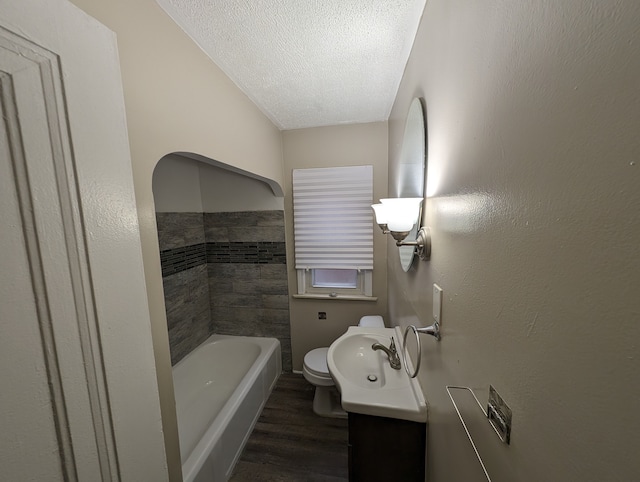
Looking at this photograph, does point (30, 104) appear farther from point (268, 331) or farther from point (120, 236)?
point (268, 331)

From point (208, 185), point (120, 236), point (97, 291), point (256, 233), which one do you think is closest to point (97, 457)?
point (97, 291)

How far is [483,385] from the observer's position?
1.79 feet

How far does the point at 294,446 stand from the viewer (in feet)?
5.61

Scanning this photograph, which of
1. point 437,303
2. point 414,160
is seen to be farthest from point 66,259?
point 414,160

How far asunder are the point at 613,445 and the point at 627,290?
0.18m

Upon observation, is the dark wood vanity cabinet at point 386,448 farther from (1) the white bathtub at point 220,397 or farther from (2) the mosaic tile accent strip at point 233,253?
(2) the mosaic tile accent strip at point 233,253

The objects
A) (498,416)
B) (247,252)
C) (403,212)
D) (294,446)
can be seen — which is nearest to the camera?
(498,416)

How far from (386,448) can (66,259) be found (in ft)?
4.26

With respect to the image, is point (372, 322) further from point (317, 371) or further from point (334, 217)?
point (334, 217)

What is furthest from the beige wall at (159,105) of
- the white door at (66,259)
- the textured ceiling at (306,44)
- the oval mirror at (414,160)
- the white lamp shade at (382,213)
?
the oval mirror at (414,160)

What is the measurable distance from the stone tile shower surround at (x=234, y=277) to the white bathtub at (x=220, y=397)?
0.45 ft

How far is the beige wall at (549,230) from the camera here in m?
0.26

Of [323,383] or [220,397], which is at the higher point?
[323,383]

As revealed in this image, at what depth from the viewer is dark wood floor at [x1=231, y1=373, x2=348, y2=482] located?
5.02ft
